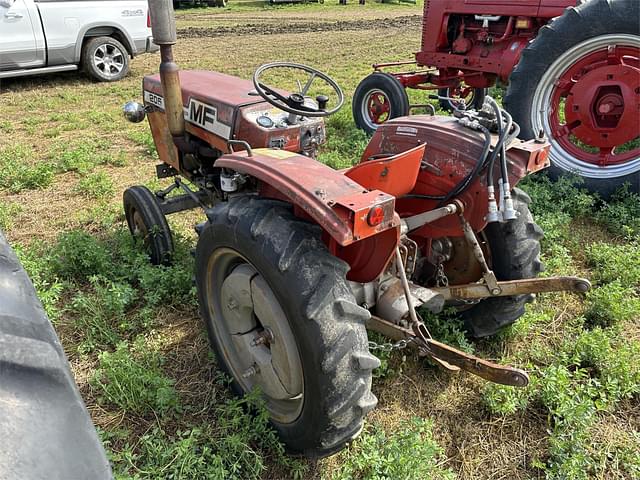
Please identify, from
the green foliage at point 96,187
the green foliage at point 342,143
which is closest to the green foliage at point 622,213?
the green foliage at point 342,143

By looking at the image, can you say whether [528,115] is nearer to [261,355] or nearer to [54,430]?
[261,355]

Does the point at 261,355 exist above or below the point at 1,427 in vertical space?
below

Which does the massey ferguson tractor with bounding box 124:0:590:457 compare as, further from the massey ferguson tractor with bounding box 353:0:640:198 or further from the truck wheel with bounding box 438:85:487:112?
the truck wheel with bounding box 438:85:487:112

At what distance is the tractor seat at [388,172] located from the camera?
1910 mm

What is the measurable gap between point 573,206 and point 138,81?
25.4 feet

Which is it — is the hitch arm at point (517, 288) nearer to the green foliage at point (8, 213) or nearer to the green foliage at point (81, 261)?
the green foliage at point (81, 261)

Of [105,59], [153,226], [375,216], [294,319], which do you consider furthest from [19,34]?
[375,216]

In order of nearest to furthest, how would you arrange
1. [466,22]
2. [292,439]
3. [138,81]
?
[292,439]
[466,22]
[138,81]

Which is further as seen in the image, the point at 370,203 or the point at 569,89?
the point at 569,89

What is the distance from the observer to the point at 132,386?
234cm

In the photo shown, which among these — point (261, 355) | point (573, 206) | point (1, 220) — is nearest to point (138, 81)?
point (1, 220)

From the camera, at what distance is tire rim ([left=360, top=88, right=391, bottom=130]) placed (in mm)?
5898

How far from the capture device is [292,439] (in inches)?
78.6

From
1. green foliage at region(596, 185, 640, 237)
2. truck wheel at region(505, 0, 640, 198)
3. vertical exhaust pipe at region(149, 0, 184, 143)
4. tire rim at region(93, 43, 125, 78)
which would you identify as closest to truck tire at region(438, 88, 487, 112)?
truck wheel at region(505, 0, 640, 198)
